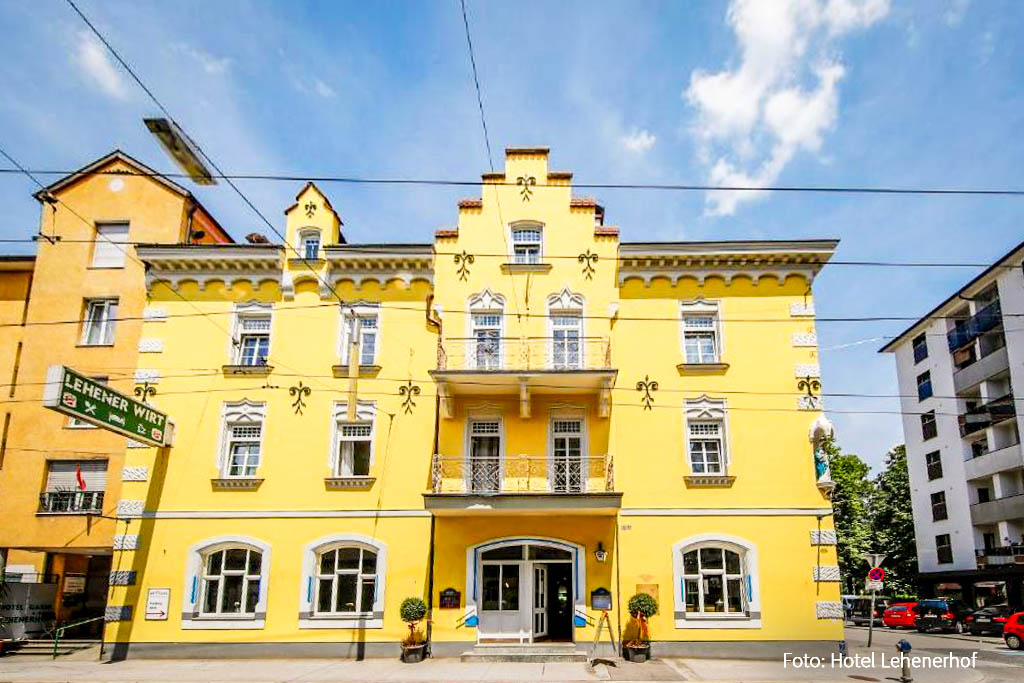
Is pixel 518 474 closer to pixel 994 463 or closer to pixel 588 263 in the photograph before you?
pixel 588 263

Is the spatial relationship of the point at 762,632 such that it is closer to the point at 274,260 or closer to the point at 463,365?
the point at 463,365

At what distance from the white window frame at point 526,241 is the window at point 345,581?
9.11 metres

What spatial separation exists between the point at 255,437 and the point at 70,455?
279 inches

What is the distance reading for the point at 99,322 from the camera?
22172 millimetres

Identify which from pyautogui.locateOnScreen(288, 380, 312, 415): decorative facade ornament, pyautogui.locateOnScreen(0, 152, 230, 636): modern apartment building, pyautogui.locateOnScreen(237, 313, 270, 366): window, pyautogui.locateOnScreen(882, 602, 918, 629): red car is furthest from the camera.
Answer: pyautogui.locateOnScreen(882, 602, 918, 629): red car

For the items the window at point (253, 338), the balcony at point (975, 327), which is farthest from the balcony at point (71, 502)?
the balcony at point (975, 327)

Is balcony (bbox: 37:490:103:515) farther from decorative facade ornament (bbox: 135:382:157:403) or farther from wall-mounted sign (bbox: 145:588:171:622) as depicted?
wall-mounted sign (bbox: 145:588:171:622)

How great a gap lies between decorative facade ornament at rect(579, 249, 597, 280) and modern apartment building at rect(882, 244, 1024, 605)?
1052 inches

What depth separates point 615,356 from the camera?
18875mm

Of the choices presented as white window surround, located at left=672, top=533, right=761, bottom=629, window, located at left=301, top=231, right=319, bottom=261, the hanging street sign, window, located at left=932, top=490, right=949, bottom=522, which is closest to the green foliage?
white window surround, located at left=672, top=533, right=761, bottom=629

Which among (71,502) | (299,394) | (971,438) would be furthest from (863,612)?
(71,502)

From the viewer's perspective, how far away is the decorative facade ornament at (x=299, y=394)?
18.9 m

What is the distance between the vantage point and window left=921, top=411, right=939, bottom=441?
44531 mm

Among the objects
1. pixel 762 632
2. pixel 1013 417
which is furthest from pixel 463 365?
pixel 1013 417
